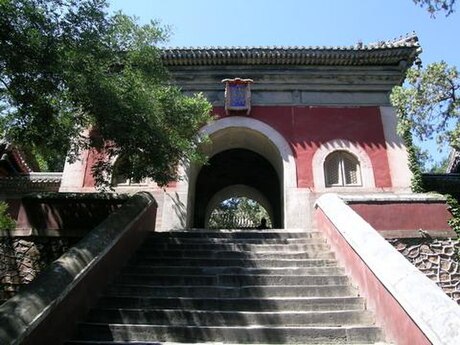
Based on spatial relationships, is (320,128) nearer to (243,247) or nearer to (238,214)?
(243,247)

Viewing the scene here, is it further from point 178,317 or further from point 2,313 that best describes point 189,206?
point 2,313

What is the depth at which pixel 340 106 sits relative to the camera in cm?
1108

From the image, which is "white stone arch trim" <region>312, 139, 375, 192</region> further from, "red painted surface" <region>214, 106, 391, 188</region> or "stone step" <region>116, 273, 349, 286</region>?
"stone step" <region>116, 273, 349, 286</region>

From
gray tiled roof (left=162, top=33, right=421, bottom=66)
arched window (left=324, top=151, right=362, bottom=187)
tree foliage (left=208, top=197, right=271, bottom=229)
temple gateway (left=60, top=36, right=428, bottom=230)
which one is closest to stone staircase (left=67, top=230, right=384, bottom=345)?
temple gateway (left=60, top=36, right=428, bottom=230)

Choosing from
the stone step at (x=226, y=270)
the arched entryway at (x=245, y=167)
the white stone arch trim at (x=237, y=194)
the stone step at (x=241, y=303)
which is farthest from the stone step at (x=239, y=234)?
the white stone arch trim at (x=237, y=194)

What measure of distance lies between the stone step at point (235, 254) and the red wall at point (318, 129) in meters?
4.34

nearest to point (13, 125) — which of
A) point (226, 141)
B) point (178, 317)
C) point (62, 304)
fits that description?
point (62, 304)

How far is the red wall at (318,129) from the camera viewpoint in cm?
1038

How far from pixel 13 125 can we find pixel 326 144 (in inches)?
286

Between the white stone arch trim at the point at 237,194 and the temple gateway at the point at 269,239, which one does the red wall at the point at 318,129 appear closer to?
the temple gateway at the point at 269,239

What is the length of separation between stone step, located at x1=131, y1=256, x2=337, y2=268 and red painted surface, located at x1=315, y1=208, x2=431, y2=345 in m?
0.35

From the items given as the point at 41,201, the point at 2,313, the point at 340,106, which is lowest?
the point at 2,313

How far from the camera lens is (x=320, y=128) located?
10828 millimetres

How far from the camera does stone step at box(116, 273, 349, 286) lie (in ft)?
16.4
